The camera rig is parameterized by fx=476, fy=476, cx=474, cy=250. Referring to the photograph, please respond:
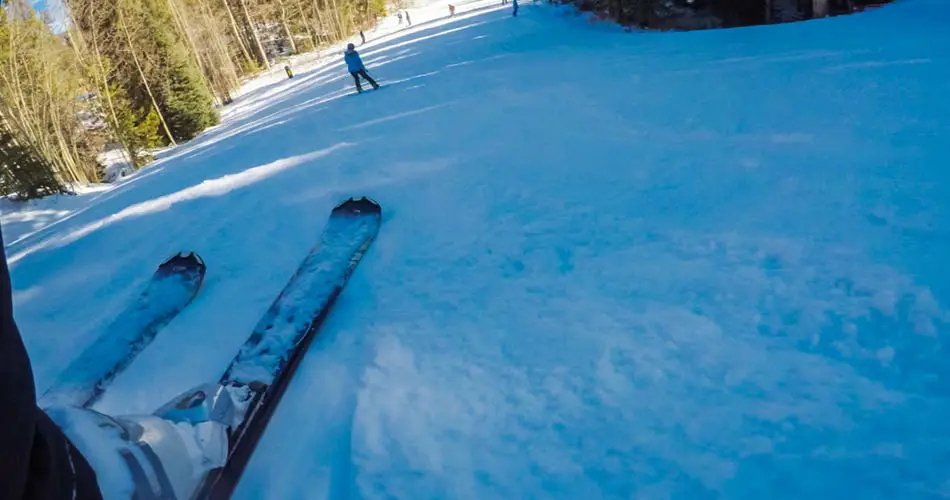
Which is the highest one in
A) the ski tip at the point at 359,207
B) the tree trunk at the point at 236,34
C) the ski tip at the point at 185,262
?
the tree trunk at the point at 236,34

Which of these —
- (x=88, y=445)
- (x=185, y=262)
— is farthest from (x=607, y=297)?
(x=185, y=262)

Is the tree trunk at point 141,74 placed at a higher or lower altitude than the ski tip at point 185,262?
higher

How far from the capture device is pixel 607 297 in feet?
8.27

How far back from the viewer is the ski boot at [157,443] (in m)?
1.36

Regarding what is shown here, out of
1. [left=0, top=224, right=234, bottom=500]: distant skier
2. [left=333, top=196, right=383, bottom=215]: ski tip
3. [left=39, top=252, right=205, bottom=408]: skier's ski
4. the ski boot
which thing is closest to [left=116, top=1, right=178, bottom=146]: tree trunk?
[left=39, top=252, right=205, bottom=408]: skier's ski

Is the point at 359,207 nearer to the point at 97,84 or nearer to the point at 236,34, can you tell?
the point at 97,84

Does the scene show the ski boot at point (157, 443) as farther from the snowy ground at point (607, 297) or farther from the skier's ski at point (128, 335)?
the skier's ski at point (128, 335)

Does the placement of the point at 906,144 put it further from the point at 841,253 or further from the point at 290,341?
the point at 290,341

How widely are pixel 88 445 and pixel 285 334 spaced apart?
1.32 metres

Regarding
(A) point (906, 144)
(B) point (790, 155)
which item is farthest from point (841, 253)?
(A) point (906, 144)

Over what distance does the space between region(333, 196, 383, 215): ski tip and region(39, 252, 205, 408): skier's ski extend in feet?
3.87

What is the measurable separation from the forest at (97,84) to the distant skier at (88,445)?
20.6m

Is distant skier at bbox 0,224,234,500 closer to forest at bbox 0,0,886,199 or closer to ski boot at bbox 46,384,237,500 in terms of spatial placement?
ski boot at bbox 46,384,237,500

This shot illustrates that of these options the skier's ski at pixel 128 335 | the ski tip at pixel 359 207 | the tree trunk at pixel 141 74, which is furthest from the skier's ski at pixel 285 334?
the tree trunk at pixel 141 74
